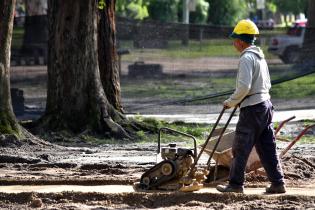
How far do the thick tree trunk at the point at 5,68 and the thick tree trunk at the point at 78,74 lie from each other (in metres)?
2.07

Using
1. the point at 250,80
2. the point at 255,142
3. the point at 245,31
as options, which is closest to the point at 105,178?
the point at 255,142

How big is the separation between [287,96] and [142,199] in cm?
1701

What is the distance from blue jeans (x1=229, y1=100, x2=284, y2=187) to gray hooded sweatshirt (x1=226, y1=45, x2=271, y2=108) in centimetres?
9

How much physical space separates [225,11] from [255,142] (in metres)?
51.1

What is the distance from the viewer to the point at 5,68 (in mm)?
16953

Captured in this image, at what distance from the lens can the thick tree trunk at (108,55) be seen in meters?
20.3

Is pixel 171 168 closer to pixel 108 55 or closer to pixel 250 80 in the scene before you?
pixel 250 80

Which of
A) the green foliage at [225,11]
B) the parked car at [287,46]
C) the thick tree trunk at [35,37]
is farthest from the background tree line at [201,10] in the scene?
the thick tree trunk at [35,37]

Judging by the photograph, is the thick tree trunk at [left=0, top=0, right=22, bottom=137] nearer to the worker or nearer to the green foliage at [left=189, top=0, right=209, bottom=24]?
the worker

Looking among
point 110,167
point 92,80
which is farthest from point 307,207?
point 92,80

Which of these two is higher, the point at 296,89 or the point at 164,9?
the point at 164,9

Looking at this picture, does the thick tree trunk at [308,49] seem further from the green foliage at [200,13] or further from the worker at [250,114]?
the green foliage at [200,13]

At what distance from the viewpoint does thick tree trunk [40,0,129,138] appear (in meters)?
18.9

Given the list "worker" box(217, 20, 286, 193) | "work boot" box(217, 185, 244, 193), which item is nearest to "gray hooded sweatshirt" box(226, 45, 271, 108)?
"worker" box(217, 20, 286, 193)
